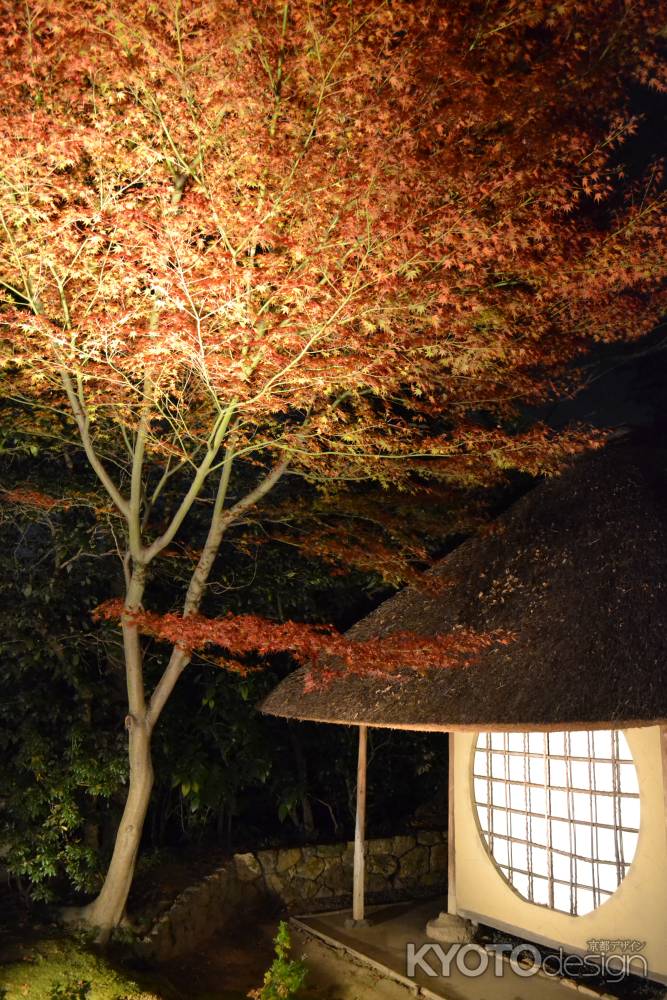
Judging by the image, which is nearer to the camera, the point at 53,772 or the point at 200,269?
the point at 200,269

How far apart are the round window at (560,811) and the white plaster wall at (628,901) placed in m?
0.25

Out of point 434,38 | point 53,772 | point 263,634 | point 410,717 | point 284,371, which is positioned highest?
point 434,38

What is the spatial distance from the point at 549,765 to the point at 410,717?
172 cm

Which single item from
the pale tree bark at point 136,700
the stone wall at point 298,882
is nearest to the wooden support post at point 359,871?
the stone wall at point 298,882

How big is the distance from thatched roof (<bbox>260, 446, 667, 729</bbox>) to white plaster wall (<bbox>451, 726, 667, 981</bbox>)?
3.50 ft

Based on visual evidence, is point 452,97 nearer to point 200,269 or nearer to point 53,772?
point 200,269

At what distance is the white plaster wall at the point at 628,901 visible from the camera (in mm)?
5922

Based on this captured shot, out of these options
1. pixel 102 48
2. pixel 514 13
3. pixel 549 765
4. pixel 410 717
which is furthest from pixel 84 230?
pixel 549 765

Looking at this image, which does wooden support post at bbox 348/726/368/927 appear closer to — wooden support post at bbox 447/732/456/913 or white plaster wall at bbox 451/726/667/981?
wooden support post at bbox 447/732/456/913

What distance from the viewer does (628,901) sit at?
20.0 ft

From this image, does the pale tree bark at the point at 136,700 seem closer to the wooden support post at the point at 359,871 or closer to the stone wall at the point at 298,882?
the stone wall at the point at 298,882

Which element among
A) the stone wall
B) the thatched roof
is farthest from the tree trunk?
the thatched roof

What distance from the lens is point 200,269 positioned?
5914 millimetres

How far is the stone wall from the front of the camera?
7.89 meters
